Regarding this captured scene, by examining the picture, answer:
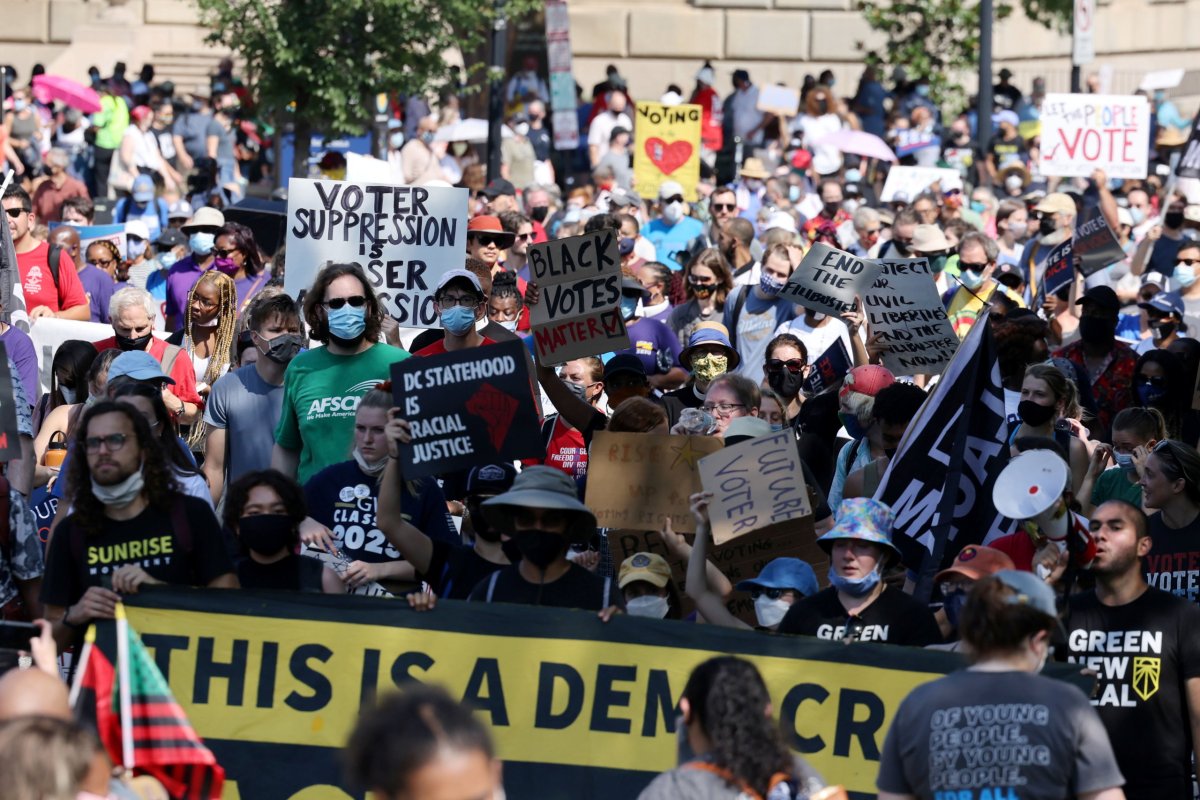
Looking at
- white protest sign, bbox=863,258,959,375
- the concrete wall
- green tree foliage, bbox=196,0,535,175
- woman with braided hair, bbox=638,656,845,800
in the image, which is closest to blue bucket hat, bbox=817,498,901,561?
woman with braided hair, bbox=638,656,845,800

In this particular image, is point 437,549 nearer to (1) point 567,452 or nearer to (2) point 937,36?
(1) point 567,452

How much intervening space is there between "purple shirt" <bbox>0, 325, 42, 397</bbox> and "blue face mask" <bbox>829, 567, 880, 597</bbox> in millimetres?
4651

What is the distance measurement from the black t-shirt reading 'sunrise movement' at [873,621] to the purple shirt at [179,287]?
7437 mm

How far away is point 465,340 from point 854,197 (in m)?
11.6

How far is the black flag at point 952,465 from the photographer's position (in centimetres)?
796

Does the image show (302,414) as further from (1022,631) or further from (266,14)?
(266,14)

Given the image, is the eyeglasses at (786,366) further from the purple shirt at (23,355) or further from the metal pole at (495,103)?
the metal pole at (495,103)

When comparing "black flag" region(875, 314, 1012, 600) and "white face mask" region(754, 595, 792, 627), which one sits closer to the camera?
"white face mask" region(754, 595, 792, 627)

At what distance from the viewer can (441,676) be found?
7.04 m

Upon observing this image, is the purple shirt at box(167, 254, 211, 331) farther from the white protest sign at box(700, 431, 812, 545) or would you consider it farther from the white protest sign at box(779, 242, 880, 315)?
the white protest sign at box(700, 431, 812, 545)

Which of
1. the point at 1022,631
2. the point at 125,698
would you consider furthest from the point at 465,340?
the point at 1022,631

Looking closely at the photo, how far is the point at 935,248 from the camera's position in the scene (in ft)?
45.5

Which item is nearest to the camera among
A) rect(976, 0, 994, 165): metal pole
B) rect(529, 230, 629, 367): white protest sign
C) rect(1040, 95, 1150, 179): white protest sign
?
rect(529, 230, 629, 367): white protest sign

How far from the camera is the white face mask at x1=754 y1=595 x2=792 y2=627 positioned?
7613mm
